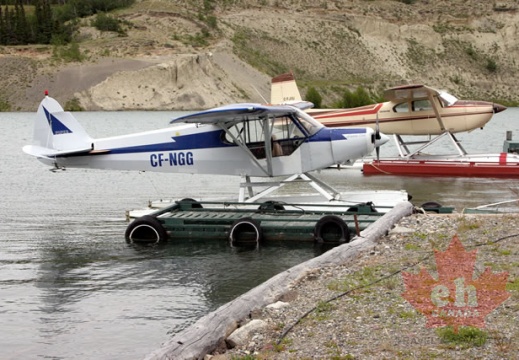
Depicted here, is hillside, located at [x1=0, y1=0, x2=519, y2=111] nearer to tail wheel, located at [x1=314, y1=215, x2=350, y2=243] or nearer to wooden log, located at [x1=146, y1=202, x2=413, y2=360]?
tail wheel, located at [x1=314, y1=215, x2=350, y2=243]

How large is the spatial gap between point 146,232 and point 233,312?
740 centimetres

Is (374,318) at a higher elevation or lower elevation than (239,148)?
A: lower

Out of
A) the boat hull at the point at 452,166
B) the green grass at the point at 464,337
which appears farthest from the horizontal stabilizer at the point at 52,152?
the boat hull at the point at 452,166

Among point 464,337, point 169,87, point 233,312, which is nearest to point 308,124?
point 233,312

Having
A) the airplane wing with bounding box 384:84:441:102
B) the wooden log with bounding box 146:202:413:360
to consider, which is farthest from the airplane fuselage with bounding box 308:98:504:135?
the wooden log with bounding box 146:202:413:360

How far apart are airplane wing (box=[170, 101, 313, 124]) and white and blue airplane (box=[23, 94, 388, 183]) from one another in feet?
0.24

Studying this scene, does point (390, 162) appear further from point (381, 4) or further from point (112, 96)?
point (381, 4)

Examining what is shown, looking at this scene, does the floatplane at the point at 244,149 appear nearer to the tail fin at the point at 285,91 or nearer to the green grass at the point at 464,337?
the green grass at the point at 464,337

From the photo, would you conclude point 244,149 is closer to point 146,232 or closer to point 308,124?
point 308,124

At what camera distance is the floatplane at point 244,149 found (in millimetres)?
15453

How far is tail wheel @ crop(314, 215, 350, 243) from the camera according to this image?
13.2 meters

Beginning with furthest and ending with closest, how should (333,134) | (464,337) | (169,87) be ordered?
(169,87), (333,134), (464,337)

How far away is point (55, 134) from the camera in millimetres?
16359

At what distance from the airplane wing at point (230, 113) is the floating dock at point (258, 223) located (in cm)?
154
